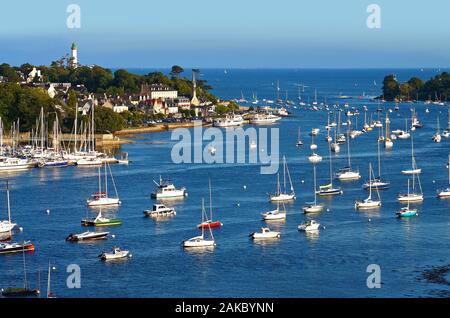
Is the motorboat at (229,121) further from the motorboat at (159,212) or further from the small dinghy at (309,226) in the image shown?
the small dinghy at (309,226)

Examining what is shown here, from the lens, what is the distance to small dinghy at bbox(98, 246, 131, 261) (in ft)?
40.7

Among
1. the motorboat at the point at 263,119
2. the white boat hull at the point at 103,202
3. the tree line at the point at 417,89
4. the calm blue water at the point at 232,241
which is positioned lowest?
the calm blue water at the point at 232,241

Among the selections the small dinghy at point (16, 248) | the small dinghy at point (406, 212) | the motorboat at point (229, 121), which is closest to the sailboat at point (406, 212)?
the small dinghy at point (406, 212)

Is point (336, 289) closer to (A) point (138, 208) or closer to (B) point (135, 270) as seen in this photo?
(B) point (135, 270)

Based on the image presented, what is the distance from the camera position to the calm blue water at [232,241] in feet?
36.1

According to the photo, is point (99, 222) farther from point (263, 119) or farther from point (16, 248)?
point (263, 119)

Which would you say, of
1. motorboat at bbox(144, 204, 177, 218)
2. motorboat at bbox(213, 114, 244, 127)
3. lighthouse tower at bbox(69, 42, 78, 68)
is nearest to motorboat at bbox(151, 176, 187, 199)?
motorboat at bbox(144, 204, 177, 218)

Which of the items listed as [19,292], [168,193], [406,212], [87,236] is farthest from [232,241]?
[168,193]

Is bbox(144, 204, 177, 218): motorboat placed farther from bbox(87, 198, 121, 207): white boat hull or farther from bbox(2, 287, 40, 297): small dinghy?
bbox(2, 287, 40, 297): small dinghy

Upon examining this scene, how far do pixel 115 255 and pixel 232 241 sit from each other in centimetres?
206

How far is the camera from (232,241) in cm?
1368

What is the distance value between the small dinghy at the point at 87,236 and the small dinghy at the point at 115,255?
4.14 feet

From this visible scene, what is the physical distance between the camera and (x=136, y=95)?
41.2 m

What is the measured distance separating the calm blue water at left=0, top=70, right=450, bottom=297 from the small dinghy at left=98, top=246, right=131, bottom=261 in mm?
124
